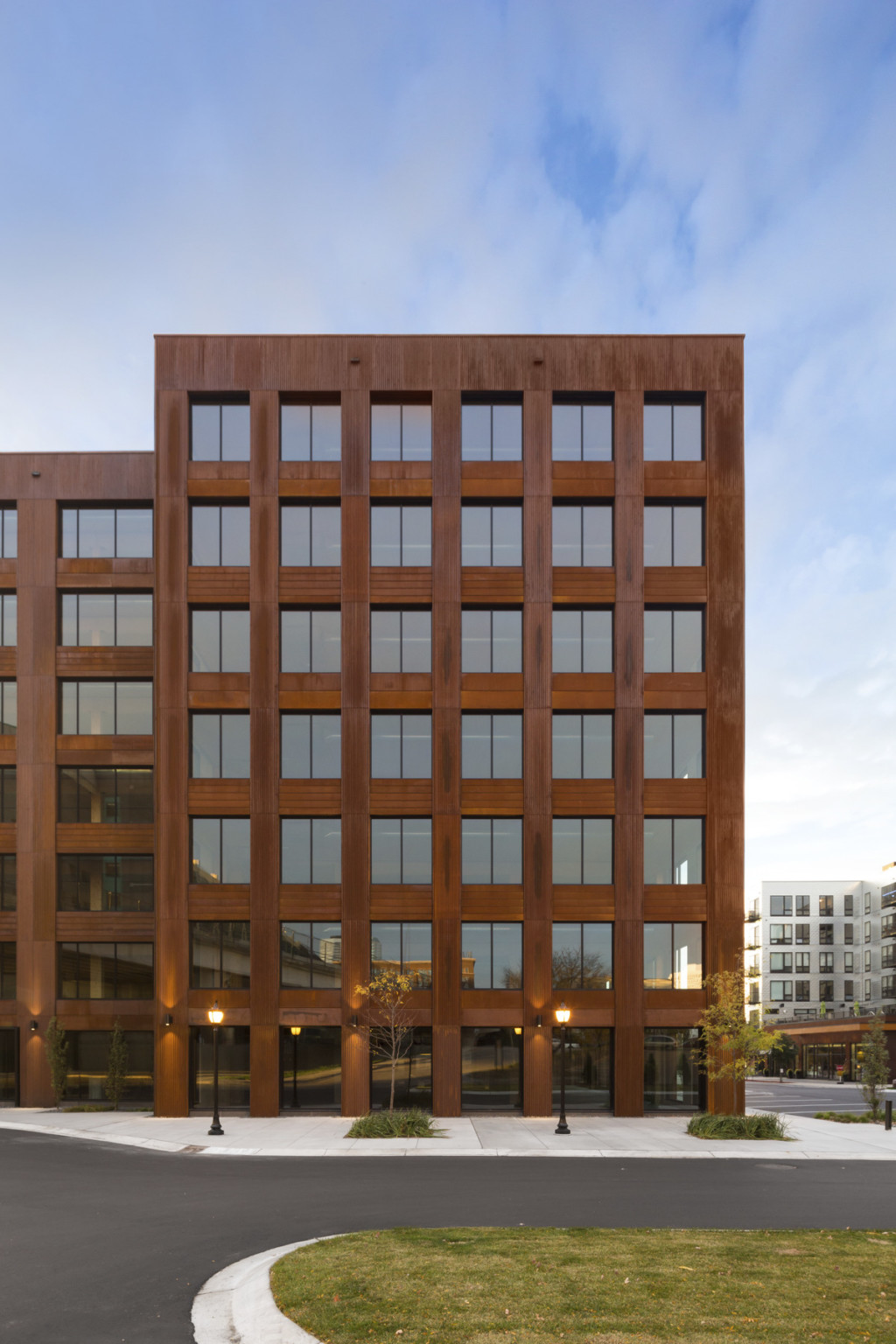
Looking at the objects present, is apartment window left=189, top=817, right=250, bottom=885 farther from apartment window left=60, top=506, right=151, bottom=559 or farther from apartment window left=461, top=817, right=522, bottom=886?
apartment window left=60, top=506, right=151, bottom=559

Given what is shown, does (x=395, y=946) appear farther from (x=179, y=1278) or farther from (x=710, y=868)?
(x=179, y=1278)

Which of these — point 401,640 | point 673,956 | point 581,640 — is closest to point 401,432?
point 401,640

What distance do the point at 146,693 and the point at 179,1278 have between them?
1005 inches

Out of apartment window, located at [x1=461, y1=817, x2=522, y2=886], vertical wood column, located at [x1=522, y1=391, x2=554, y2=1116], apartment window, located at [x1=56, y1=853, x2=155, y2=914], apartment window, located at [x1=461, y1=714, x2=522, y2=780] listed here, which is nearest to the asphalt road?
vertical wood column, located at [x1=522, y1=391, x2=554, y2=1116]

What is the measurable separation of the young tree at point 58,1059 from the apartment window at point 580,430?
90.7 ft

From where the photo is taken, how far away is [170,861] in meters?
31.0

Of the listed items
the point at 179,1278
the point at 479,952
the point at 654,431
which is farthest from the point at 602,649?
the point at 179,1278

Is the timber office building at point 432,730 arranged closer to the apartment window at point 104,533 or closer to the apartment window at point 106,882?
the apartment window at point 106,882

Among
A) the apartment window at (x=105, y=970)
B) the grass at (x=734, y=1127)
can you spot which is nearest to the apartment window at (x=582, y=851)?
the grass at (x=734, y=1127)

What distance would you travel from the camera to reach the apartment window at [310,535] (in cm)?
3234

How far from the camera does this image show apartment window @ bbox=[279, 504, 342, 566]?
32.3 metres

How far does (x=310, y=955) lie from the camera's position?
1208 inches

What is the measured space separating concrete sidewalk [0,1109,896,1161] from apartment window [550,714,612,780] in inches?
440

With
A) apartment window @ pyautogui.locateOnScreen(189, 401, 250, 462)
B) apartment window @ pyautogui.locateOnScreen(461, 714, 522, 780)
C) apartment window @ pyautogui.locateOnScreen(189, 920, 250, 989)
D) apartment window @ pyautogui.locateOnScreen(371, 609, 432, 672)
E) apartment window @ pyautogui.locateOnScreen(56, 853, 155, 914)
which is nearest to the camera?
apartment window @ pyautogui.locateOnScreen(189, 920, 250, 989)
